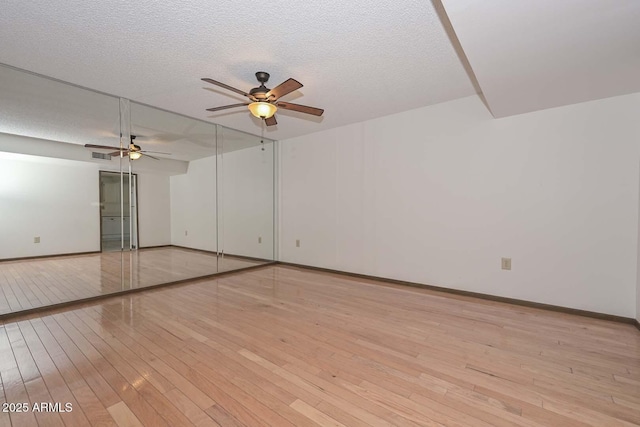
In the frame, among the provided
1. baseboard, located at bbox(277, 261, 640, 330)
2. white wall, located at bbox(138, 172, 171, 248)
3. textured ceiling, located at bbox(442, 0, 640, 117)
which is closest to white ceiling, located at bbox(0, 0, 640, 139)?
textured ceiling, located at bbox(442, 0, 640, 117)

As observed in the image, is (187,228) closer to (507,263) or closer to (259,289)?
(259,289)

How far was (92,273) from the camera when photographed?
3465 mm

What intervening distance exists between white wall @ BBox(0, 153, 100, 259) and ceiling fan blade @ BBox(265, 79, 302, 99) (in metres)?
2.62

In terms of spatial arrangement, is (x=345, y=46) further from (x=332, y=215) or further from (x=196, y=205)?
(x=196, y=205)

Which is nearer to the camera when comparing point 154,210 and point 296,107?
point 296,107

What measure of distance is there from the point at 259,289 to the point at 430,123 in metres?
3.15

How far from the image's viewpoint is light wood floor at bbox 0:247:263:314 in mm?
2818

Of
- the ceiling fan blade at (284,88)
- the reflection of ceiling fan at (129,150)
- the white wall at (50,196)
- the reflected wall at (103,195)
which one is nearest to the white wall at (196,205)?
the reflected wall at (103,195)

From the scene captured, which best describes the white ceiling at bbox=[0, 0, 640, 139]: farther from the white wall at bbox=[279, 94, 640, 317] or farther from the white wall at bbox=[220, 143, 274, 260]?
the white wall at bbox=[220, 143, 274, 260]

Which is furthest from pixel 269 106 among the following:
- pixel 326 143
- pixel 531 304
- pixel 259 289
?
pixel 531 304

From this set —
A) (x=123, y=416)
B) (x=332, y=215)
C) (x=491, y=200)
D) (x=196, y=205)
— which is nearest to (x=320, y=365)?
(x=123, y=416)

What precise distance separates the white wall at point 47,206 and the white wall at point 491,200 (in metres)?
3.23

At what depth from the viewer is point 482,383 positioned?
1.59 m

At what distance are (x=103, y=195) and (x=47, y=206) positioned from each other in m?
0.55
